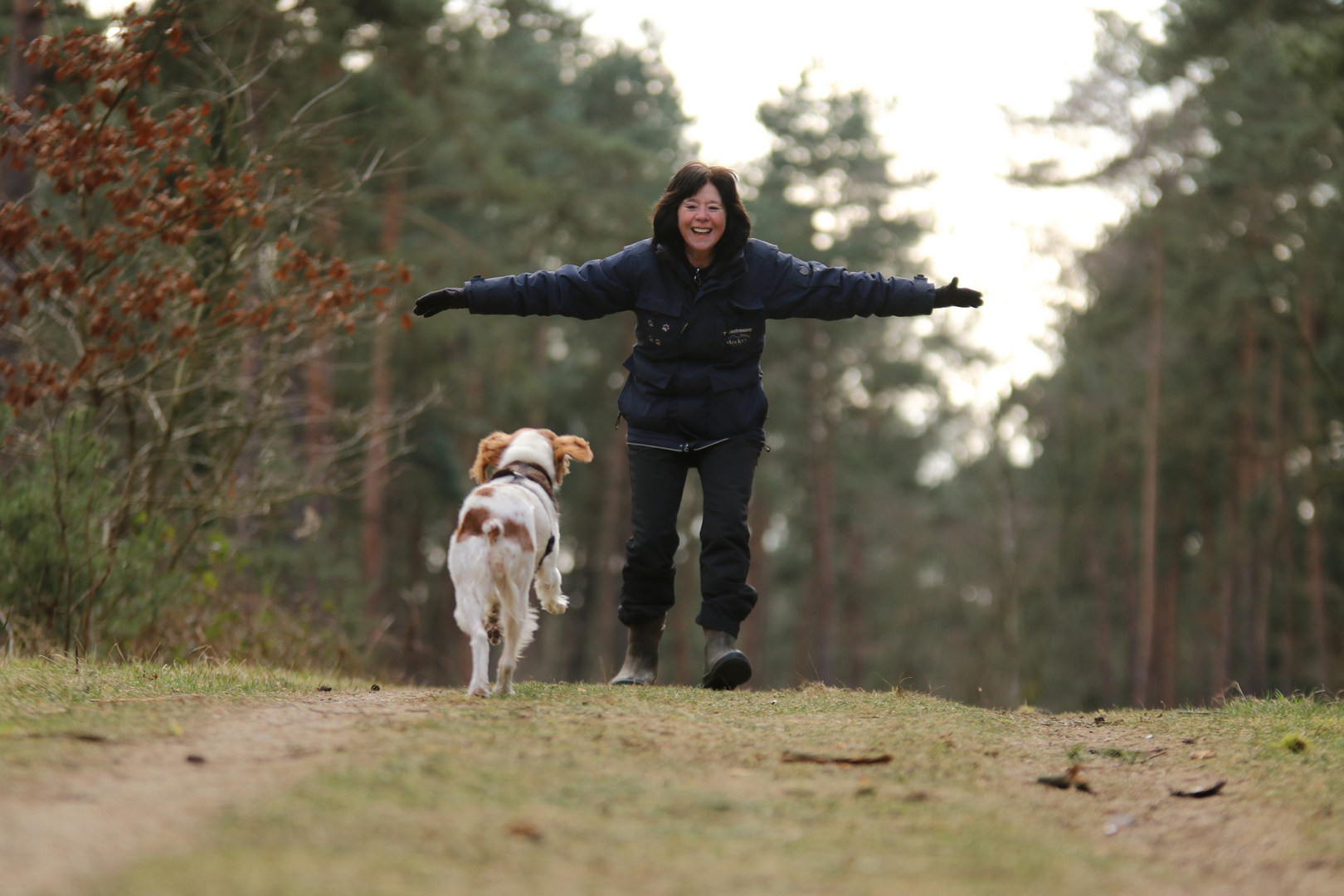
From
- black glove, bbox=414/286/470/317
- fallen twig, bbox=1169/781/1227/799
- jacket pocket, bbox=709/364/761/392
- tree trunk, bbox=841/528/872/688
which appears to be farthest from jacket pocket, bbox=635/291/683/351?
tree trunk, bbox=841/528/872/688

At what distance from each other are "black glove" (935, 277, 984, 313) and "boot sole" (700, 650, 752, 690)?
2.09m

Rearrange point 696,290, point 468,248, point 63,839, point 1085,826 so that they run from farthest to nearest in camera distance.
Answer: point 468,248, point 696,290, point 1085,826, point 63,839

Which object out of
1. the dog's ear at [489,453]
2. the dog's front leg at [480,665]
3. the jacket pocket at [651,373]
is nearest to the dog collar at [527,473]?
the dog's ear at [489,453]

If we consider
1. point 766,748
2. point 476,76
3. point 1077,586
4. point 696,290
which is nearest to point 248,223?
point 696,290

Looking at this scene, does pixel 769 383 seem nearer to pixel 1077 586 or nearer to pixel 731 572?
pixel 1077 586

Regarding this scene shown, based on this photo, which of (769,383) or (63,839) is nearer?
(63,839)

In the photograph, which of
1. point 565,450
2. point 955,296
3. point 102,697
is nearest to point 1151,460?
point 955,296

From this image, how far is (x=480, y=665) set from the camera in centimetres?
520

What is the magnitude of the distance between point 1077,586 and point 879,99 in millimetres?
16362

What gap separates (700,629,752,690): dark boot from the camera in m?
6.24

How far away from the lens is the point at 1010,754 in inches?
184

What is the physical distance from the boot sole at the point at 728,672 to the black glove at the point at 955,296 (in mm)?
2089

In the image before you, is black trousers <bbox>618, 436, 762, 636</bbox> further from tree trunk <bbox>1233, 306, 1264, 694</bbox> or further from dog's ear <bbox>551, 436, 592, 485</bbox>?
tree trunk <bbox>1233, 306, 1264, 694</bbox>

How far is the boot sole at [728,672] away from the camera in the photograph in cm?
624
